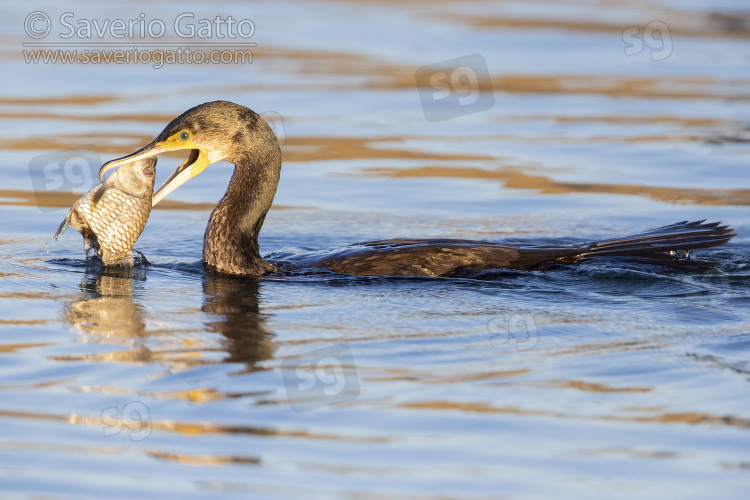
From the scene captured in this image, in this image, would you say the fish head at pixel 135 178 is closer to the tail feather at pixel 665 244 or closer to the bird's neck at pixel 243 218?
the bird's neck at pixel 243 218

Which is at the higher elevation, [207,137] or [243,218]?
[207,137]

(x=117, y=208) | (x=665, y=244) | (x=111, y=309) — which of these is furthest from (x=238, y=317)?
(x=665, y=244)

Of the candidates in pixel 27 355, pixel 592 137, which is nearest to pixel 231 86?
pixel 592 137

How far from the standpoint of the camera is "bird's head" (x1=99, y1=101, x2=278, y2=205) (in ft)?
23.1

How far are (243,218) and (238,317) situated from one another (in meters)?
1.22

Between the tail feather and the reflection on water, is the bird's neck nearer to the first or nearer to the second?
the reflection on water

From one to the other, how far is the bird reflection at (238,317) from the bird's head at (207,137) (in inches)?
26.5

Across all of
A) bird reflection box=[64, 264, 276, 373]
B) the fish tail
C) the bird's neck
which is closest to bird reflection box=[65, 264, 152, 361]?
bird reflection box=[64, 264, 276, 373]

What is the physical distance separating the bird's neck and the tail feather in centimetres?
204

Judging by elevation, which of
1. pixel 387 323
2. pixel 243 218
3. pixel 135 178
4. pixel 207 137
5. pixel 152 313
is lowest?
pixel 387 323

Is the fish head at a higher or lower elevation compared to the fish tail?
higher

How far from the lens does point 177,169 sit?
23.3 ft

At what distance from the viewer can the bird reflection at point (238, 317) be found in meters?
5.63

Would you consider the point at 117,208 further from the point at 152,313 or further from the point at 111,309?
the point at 152,313
